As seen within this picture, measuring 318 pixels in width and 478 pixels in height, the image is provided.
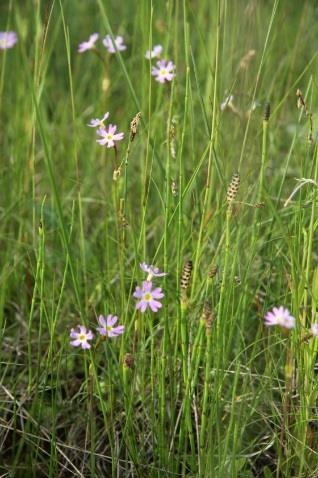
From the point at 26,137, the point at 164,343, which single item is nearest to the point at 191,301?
the point at 164,343

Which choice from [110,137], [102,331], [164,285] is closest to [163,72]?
[110,137]

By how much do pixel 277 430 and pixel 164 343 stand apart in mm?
301

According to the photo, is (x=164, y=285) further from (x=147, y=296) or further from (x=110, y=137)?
(x=110, y=137)

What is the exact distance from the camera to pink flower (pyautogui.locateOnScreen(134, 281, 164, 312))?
1210mm

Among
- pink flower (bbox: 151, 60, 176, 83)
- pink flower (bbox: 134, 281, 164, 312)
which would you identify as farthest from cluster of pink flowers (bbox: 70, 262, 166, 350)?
pink flower (bbox: 151, 60, 176, 83)

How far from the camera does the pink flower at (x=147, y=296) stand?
121 cm

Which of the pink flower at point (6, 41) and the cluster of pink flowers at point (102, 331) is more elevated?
the pink flower at point (6, 41)

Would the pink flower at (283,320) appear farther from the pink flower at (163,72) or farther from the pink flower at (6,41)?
the pink flower at (6,41)

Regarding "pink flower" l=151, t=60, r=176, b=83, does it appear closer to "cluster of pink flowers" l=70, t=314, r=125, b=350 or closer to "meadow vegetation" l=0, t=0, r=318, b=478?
"meadow vegetation" l=0, t=0, r=318, b=478

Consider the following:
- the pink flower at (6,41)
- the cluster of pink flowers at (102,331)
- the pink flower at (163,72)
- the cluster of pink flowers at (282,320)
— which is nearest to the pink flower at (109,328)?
the cluster of pink flowers at (102,331)

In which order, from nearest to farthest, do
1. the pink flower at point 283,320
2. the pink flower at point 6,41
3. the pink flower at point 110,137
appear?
the pink flower at point 283,320 → the pink flower at point 110,137 → the pink flower at point 6,41

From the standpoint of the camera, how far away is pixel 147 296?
124 centimetres

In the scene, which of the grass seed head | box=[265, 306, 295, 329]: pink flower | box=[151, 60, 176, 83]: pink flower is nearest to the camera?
→ box=[265, 306, 295, 329]: pink flower

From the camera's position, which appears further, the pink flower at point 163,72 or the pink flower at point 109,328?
the pink flower at point 163,72
